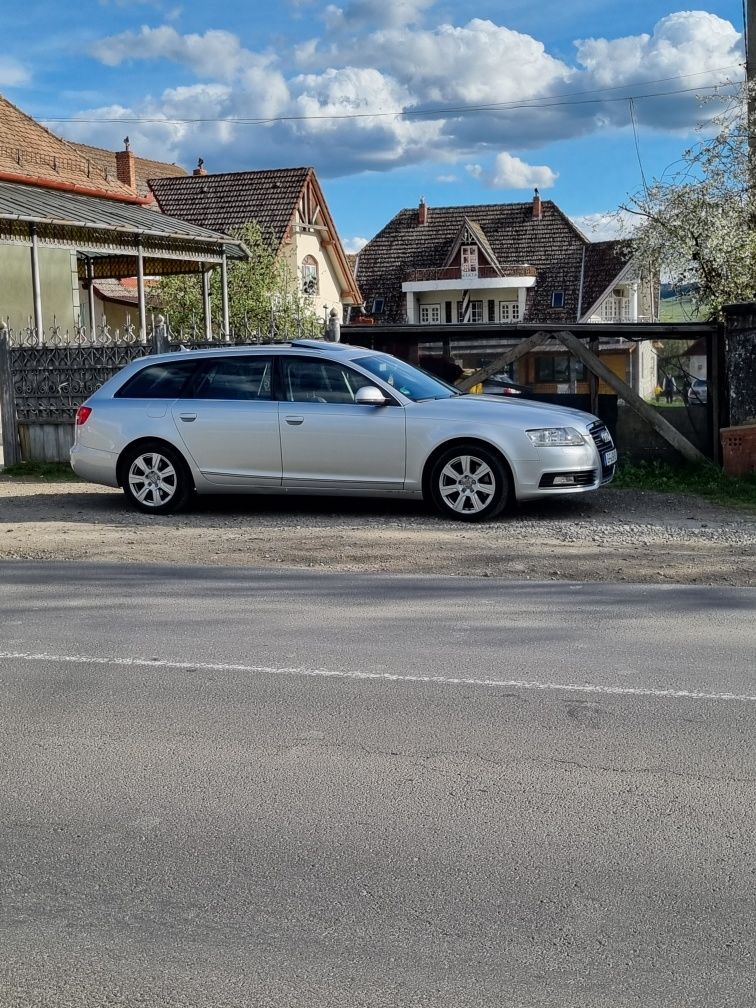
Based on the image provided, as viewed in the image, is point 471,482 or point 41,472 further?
point 41,472

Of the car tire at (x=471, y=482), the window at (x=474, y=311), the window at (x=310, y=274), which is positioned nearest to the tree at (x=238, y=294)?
the window at (x=310, y=274)

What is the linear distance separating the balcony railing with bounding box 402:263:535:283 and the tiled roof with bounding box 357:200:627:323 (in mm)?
824

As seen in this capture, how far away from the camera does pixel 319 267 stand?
49406 mm

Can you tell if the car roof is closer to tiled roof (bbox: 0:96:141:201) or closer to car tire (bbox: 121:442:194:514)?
car tire (bbox: 121:442:194:514)

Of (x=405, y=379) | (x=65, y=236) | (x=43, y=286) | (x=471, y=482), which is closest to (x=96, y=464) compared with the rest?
(x=405, y=379)

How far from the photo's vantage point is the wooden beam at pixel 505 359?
15.3 m

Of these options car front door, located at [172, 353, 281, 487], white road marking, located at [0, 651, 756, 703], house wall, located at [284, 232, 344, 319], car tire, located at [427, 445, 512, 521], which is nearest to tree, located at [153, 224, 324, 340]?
house wall, located at [284, 232, 344, 319]

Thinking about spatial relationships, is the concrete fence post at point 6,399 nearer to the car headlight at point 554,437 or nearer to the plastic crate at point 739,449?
the car headlight at point 554,437

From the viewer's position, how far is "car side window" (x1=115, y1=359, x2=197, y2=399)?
42.2ft

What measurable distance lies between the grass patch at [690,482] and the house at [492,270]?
4308 cm

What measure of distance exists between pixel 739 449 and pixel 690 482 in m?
0.65

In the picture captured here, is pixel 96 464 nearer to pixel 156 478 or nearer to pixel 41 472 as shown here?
pixel 156 478

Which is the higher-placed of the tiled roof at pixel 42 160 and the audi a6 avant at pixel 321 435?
the tiled roof at pixel 42 160

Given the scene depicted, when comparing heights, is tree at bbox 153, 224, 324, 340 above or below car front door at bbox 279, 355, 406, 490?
above
